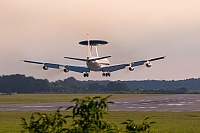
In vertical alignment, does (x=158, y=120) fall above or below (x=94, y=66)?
below

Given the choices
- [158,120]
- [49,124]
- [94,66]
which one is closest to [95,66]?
[94,66]

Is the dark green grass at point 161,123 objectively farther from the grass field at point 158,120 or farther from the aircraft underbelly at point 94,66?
the aircraft underbelly at point 94,66

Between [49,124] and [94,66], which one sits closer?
[49,124]

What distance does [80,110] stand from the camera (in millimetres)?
7789

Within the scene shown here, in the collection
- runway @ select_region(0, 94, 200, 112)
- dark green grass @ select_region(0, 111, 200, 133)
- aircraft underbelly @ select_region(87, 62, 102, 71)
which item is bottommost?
dark green grass @ select_region(0, 111, 200, 133)

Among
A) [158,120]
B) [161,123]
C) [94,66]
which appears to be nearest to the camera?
[161,123]

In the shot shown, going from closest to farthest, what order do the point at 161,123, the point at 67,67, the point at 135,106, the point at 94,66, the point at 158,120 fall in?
the point at 161,123 → the point at 158,120 → the point at 135,106 → the point at 94,66 → the point at 67,67

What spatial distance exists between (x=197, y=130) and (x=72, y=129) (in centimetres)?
3157

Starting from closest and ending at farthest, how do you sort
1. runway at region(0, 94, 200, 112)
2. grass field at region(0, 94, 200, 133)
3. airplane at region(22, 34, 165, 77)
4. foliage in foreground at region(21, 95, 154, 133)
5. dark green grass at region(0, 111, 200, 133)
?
1. foliage in foreground at region(21, 95, 154, 133)
2. dark green grass at region(0, 111, 200, 133)
3. grass field at region(0, 94, 200, 133)
4. runway at region(0, 94, 200, 112)
5. airplane at region(22, 34, 165, 77)

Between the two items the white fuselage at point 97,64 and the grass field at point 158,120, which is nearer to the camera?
the grass field at point 158,120

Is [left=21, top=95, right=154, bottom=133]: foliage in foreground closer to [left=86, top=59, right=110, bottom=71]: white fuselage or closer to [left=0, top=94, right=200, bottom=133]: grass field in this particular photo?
[left=0, top=94, right=200, bottom=133]: grass field

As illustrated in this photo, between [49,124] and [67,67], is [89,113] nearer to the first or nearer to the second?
[49,124]

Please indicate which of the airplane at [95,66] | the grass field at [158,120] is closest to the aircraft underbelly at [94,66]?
the airplane at [95,66]

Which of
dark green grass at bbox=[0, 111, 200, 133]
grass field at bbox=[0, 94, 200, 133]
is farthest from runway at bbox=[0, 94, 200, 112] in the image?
dark green grass at bbox=[0, 111, 200, 133]
